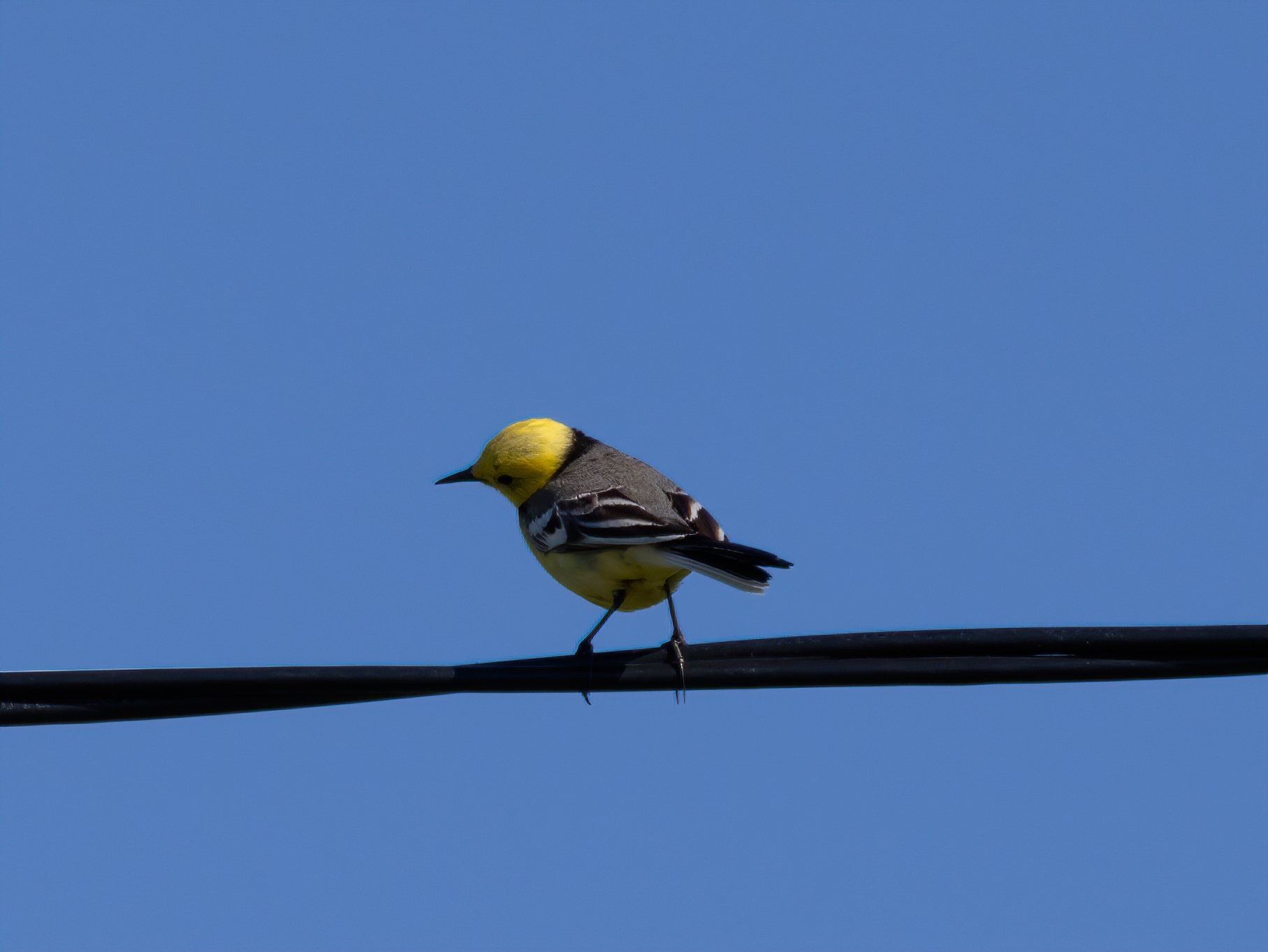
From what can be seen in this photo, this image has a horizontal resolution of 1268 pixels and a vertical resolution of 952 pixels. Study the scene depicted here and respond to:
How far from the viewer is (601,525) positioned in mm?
7961

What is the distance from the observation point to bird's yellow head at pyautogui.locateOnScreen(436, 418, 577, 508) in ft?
32.8

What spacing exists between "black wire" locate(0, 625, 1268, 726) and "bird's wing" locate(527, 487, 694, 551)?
6.12 feet

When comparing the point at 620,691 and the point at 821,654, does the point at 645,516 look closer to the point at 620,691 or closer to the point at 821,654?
the point at 620,691

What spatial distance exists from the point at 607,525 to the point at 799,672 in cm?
261

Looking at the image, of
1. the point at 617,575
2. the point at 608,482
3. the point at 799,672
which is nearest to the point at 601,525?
the point at 617,575

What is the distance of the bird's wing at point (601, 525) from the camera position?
7566 mm

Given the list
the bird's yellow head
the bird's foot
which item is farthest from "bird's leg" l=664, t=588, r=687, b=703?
the bird's yellow head

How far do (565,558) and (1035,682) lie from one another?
150 inches

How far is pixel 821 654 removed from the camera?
5598 mm

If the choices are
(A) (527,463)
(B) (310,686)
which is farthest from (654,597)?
(B) (310,686)

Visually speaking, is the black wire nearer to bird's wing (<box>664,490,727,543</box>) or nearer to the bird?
the bird

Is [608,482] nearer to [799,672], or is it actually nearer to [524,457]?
[524,457]

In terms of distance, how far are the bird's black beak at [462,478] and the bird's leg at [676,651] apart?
9.49 feet

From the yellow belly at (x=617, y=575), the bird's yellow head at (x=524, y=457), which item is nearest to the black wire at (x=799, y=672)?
the yellow belly at (x=617, y=575)
